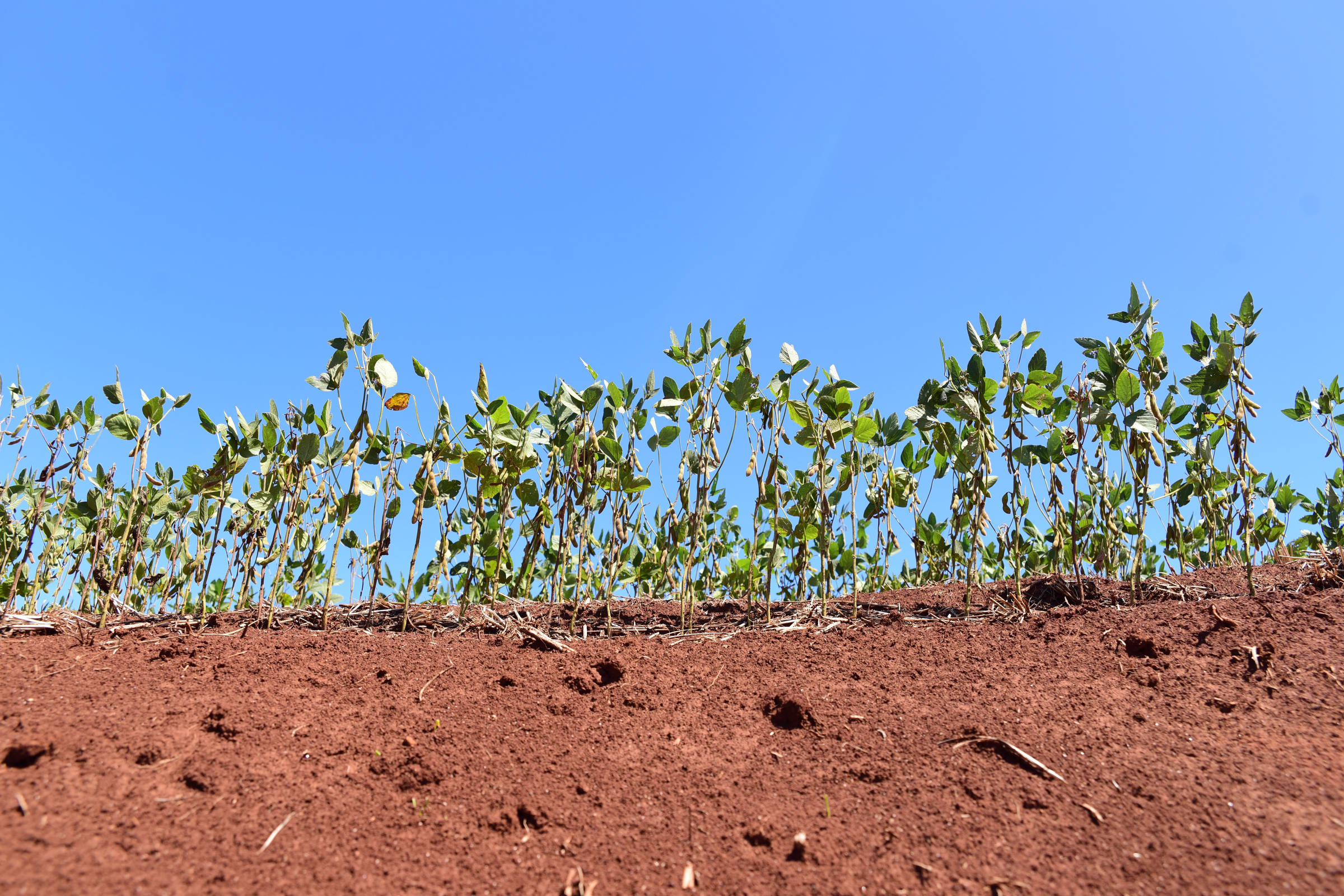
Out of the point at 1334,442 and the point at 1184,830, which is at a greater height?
the point at 1334,442

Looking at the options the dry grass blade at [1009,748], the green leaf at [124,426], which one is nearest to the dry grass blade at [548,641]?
the dry grass blade at [1009,748]

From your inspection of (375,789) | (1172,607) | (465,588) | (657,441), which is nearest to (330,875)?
(375,789)

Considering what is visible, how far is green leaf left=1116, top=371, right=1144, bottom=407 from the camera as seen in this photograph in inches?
137

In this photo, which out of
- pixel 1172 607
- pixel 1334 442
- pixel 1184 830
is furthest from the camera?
pixel 1334 442

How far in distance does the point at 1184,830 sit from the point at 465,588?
9.59 feet

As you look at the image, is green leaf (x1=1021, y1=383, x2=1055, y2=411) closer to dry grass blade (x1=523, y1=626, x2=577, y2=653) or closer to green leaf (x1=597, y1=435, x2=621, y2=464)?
green leaf (x1=597, y1=435, x2=621, y2=464)

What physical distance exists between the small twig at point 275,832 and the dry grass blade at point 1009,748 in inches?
80.5

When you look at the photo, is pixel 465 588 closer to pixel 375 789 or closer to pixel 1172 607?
pixel 375 789

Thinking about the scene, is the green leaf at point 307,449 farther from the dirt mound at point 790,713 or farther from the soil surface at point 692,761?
the dirt mound at point 790,713

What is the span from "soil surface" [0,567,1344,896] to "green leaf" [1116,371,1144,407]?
1.03 metres

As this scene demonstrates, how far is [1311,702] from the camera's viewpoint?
7.95ft

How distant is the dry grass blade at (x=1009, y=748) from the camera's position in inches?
86.0

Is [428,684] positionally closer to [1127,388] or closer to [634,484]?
[634,484]

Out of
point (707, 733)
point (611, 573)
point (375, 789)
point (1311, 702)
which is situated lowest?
point (375, 789)
